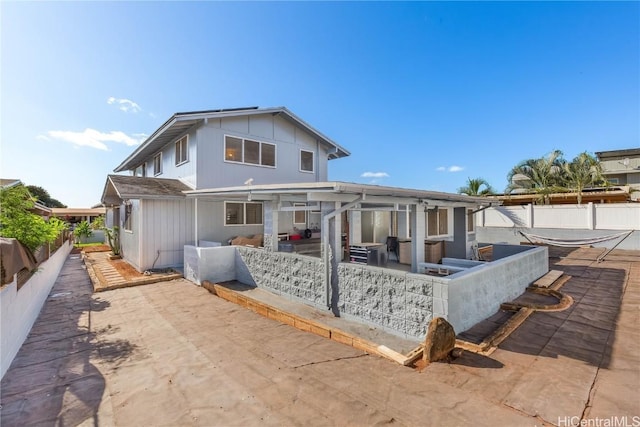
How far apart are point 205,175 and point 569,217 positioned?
67.4ft

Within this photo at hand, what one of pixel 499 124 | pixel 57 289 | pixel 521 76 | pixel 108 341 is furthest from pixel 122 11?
pixel 499 124

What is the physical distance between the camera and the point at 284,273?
24.2 feet

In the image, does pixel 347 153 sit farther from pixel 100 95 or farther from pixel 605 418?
pixel 605 418

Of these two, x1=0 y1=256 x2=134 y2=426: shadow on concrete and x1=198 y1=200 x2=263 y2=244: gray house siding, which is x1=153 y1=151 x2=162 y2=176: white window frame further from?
x1=0 y1=256 x2=134 y2=426: shadow on concrete

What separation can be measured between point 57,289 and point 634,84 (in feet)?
86.4

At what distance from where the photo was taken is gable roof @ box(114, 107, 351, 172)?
10.2 m

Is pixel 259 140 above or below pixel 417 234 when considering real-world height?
above

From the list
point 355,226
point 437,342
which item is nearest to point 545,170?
point 355,226

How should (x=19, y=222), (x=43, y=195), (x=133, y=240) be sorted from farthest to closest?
(x=43, y=195), (x=133, y=240), (x=19, y=222)

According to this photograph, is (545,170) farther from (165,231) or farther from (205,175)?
(165,231)

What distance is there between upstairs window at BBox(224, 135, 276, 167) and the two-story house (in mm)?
24

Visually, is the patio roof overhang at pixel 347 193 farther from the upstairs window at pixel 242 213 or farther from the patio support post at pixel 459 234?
the upstairs window at pixel 242 213

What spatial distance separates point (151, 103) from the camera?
12.6 meters

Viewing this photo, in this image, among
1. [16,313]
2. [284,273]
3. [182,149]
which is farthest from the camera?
[182,149]
